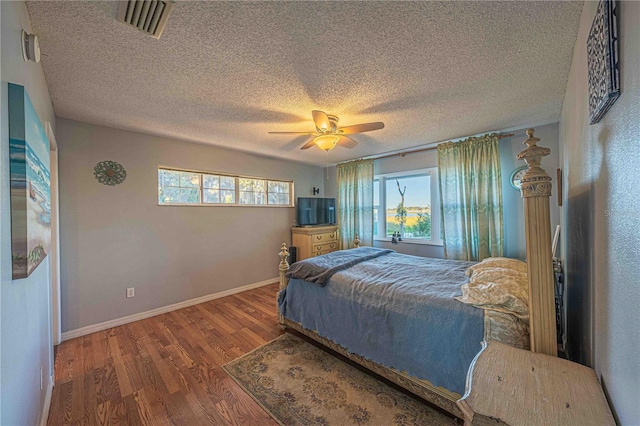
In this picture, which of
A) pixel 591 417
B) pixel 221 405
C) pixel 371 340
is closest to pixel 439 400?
pixel 371 340

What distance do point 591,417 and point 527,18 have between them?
1778mm

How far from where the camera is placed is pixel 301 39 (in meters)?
1.42

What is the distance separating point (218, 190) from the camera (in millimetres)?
3791

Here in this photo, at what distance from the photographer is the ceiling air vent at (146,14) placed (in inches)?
45.8

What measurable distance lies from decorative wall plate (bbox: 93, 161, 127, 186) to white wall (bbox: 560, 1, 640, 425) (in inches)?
154

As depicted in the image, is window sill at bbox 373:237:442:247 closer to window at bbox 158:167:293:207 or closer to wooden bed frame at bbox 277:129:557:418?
window at bbox 158:167:293:207

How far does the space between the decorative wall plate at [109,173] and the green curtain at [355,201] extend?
3408 mm

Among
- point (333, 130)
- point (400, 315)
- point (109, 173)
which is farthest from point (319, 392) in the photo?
point (109, 173)

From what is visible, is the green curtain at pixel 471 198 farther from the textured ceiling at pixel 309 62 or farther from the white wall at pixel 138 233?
the white wall at pixel 138 233

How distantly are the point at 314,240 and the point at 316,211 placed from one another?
665 millimetres

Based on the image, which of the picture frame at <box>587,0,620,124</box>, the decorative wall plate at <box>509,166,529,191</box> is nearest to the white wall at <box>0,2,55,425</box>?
the picture frame at <box>587,0,620,124</box>

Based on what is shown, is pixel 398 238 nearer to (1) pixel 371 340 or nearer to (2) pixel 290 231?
(2) pixel 290 231

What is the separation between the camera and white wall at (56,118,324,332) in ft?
8.52

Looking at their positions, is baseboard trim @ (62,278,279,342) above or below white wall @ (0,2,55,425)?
below
